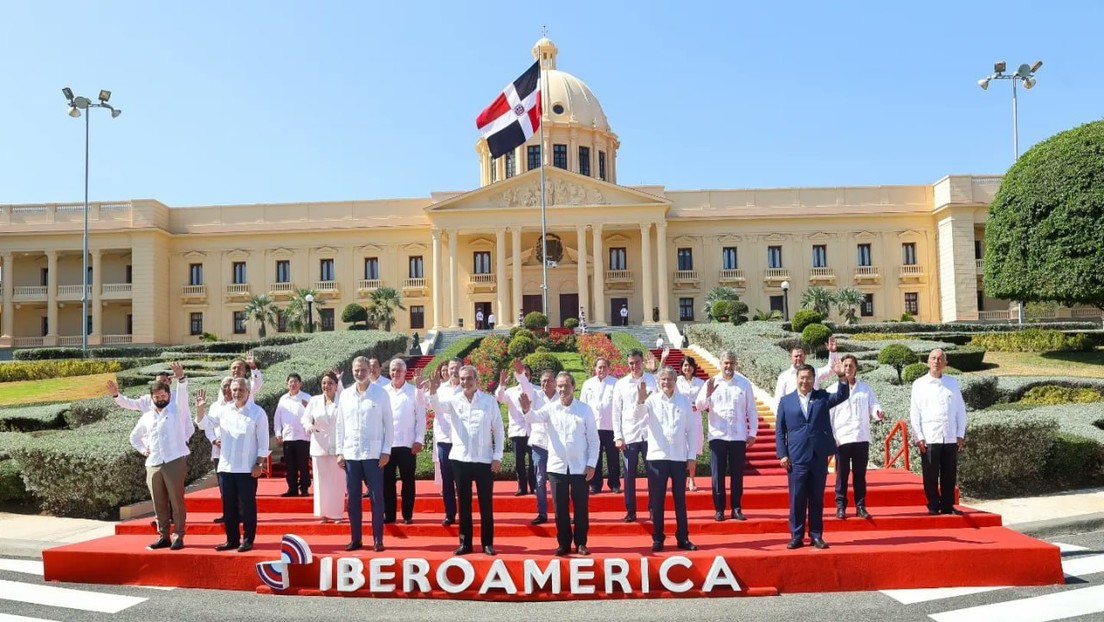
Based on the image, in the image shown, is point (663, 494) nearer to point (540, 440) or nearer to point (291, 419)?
point (540, 440)

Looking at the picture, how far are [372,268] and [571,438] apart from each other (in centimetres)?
4290

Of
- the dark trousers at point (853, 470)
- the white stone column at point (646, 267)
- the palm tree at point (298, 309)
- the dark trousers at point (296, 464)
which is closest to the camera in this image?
the dark trousers at point (853, 470)

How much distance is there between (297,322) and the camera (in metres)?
41.8

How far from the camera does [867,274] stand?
48.4 meters

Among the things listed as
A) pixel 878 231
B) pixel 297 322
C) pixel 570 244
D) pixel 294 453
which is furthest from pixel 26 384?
pixel 878 231

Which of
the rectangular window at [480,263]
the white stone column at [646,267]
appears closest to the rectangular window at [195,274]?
the rectangular window at [480,263]

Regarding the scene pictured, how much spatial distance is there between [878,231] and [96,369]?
39895 millimetres

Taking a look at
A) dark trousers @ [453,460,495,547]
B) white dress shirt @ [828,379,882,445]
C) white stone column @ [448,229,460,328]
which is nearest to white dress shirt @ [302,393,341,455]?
dark trousers @ [453,460,495,547]

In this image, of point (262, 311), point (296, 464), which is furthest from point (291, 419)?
point (262, 311)

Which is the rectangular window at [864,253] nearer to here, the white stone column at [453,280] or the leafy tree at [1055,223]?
the leafy tree at [1055,223]

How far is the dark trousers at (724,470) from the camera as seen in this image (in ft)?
30.7

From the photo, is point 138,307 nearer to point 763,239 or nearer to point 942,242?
point 763,239

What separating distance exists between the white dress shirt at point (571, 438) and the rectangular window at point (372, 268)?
42.2 meters

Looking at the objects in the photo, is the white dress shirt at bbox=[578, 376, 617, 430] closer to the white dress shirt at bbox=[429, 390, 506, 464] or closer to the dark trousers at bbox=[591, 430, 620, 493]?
the dark trousers at bbox=[591, 430, 620, 493]
